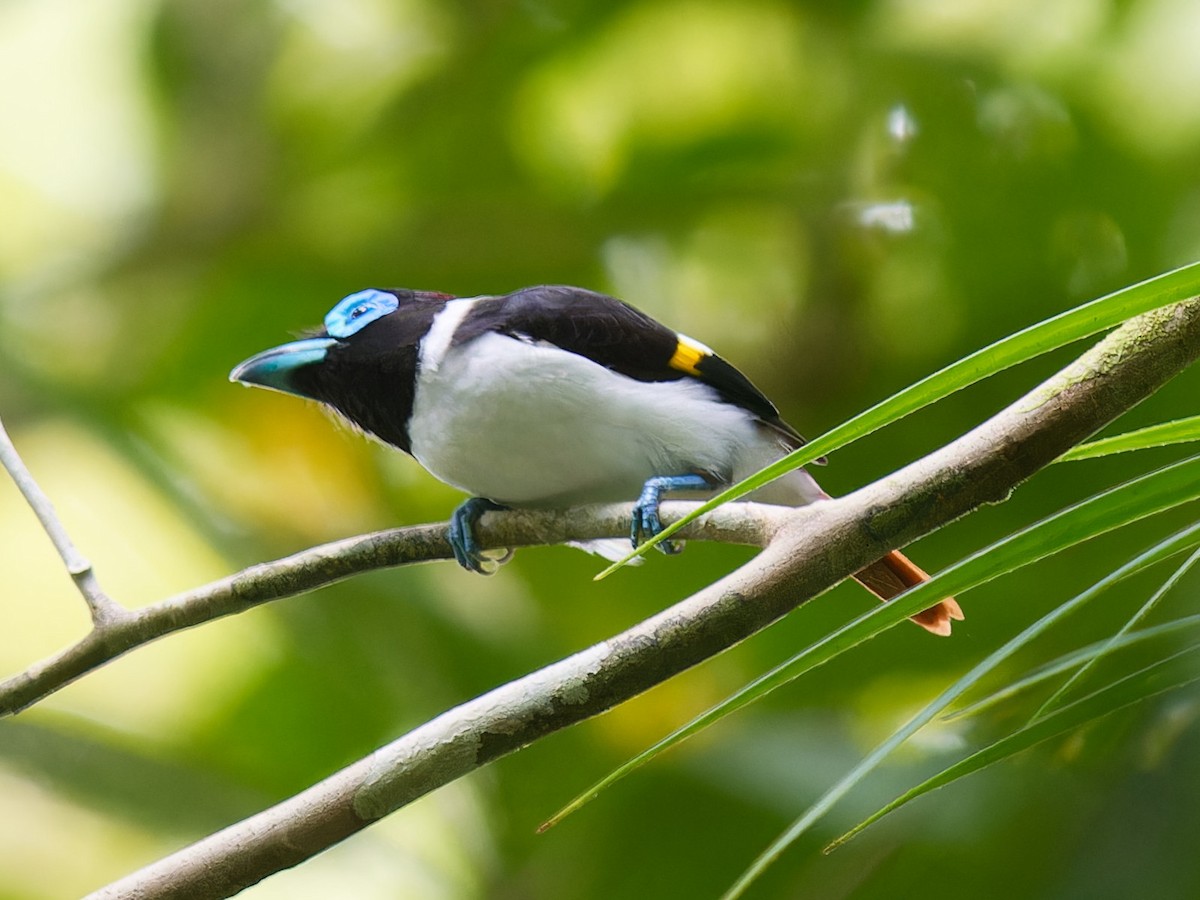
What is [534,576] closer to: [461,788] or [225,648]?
[461,788]

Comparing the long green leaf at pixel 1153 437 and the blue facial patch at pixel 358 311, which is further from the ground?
the blue facial patch at pixel 358 311

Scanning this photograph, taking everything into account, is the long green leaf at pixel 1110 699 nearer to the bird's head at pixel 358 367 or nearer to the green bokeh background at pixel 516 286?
the green bokeh background at pixel 516 286

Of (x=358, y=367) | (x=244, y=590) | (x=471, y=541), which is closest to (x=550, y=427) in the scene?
(x=471, y=541)

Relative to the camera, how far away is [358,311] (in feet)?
4.79

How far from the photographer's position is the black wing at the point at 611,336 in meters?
1.38

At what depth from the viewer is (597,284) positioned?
208cm

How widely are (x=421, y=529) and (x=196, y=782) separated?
1.05m

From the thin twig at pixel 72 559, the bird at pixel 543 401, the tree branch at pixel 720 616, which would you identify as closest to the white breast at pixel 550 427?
the bird at pixel 543 401

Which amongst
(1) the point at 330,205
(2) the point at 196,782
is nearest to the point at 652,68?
(1) the point at 330,205

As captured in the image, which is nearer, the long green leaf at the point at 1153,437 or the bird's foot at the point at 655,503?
the long green leaf at the point at 1153,437

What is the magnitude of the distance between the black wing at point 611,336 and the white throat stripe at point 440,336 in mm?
14

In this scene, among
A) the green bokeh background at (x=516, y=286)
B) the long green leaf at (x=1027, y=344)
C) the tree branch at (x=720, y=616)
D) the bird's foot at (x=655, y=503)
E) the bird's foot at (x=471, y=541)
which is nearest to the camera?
the long green leaf at (x=1027, y=344)

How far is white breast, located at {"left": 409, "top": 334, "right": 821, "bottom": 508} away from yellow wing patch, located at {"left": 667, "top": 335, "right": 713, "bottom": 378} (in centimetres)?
4

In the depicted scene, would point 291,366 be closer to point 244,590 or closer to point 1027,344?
point 244,590
